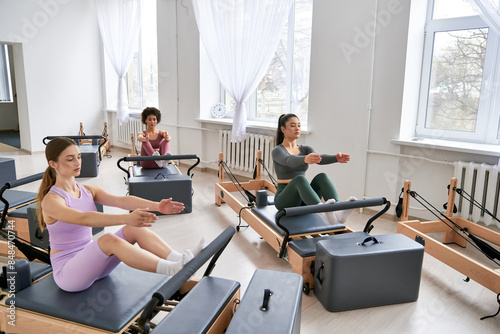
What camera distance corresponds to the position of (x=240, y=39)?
4996 mm

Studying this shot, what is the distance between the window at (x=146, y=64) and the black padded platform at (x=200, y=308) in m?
5.99

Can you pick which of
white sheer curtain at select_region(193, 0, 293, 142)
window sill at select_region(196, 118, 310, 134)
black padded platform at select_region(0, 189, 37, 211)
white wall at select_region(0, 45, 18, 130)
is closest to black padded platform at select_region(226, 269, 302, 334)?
black padded platform at select_region(0, 189, 37, 211)

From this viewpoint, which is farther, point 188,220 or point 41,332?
point 188,220

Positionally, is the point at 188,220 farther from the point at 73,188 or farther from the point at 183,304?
the point at 183,304

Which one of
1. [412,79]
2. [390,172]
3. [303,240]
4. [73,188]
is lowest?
[303,240]

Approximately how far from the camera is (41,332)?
1.68m

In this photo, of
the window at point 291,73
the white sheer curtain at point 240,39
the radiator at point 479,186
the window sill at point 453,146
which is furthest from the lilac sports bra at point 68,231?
the window at point 291,73

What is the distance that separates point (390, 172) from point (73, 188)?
2.98m

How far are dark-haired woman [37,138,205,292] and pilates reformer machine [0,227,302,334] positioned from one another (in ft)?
0.34

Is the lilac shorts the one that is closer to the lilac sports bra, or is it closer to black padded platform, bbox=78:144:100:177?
the lilac sports bra

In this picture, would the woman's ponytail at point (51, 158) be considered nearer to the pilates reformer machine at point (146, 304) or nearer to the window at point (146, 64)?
the pilates reformer machine at point (146, 304)

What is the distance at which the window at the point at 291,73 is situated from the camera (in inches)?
191

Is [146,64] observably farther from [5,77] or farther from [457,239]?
[457,239]

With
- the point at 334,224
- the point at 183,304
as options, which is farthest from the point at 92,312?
the point at 334,224
